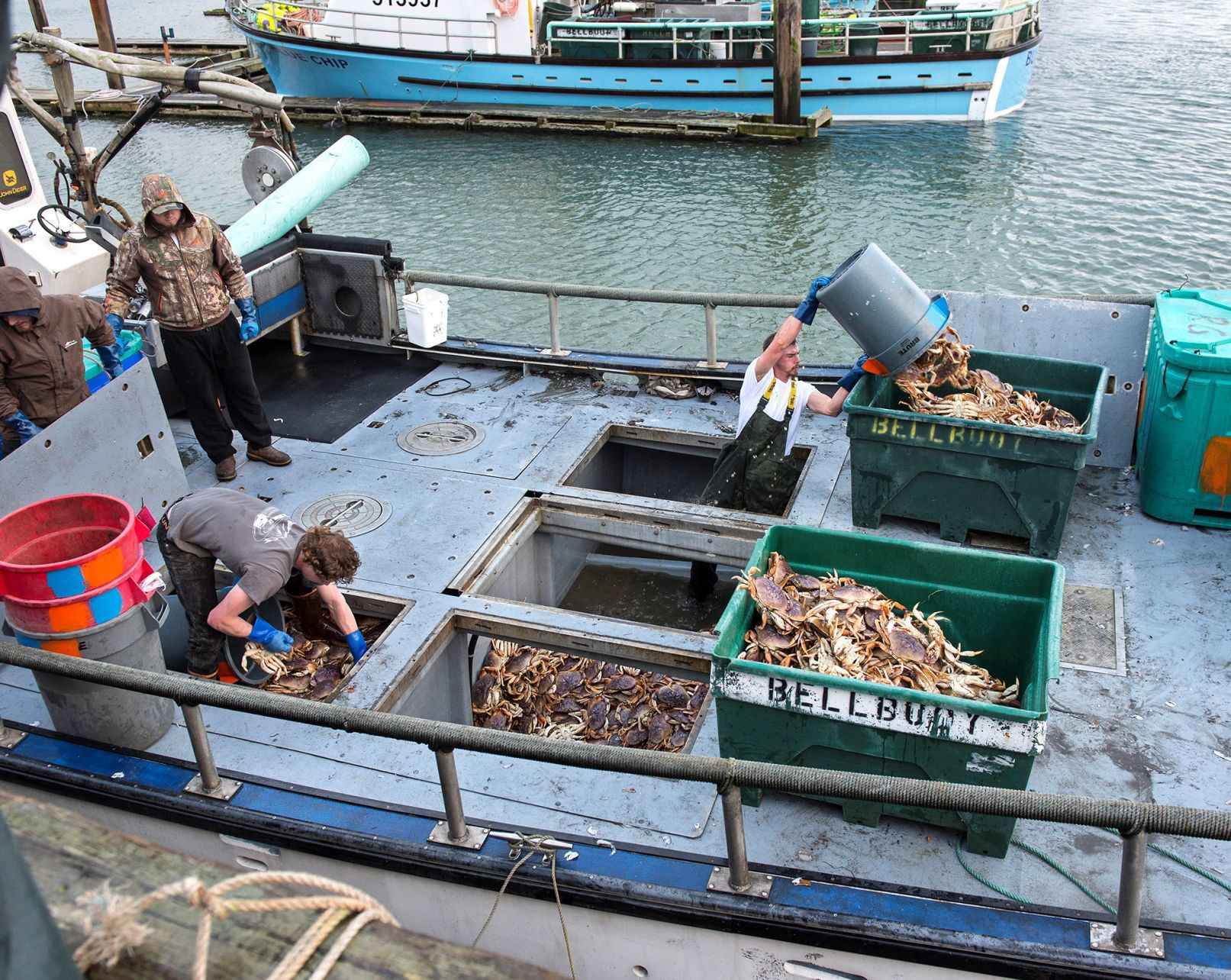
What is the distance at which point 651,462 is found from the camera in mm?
7125

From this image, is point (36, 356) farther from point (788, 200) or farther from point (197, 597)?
point (788, 200)

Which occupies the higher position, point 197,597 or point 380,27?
point 380,27

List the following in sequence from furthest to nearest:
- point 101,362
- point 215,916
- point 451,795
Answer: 1. point 101,362
2. point 451,795
3. point 215,916

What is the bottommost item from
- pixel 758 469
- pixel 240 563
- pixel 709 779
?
pixel 758 469

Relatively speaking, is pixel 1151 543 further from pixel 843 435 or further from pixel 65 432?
pixel 65 432

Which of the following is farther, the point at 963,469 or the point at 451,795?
the point at 963,469

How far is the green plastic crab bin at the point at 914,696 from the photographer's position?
3.40m

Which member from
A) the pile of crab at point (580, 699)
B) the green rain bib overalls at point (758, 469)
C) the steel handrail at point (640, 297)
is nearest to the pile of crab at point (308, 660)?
the pile of crab at point (580, 699)

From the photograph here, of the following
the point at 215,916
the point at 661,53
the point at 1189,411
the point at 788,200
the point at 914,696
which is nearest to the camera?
the point at 215,916

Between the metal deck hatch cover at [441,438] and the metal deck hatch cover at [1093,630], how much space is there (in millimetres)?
3651

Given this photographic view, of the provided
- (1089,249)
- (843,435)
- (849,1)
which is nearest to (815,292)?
(843,435)

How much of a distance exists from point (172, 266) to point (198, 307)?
261 millimetres

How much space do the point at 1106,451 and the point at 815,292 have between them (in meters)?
2.15

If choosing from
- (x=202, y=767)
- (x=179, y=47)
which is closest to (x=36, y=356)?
(x=202, y=767)
